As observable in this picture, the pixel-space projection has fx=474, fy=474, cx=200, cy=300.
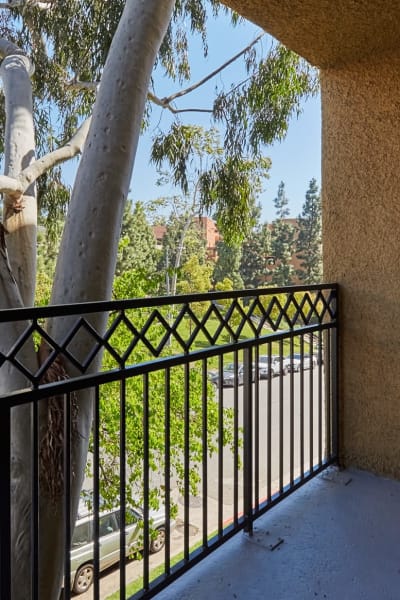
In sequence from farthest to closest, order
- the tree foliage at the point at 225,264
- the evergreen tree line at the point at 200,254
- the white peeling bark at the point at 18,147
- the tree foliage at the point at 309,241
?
the tree foliage at the point at 309,241 → the tree foliage at the point at 225,264 → the evergreen tree line at the point at 200,254 → the white peeling bark at the point at 18,147

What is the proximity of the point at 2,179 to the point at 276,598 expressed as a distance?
337 cm

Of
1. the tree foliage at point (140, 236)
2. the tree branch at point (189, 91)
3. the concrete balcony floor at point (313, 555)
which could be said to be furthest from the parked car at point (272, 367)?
the tree foliage at point (140, 236)

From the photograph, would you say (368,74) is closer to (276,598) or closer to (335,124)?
(335,124)

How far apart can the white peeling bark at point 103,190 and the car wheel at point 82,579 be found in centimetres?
397

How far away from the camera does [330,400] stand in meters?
2.22

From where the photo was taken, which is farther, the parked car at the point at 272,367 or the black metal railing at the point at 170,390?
the parked car at the point at 272,367

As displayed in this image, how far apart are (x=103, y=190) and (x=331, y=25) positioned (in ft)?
3.88

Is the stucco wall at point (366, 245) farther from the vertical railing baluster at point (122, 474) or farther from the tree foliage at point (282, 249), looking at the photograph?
the tree foliage at point (282, 249)

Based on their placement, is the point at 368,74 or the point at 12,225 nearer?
the point at 368,74

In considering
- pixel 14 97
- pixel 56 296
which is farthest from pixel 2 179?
pixel 56 296

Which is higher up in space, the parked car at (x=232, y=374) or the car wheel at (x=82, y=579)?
the parked car at (x=232, y=374)

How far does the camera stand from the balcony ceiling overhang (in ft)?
5.84

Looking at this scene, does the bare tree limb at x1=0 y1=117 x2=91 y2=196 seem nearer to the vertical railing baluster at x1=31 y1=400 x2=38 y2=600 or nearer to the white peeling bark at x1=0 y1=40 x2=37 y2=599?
the white peeling bark at x1=0 y1=40 x2=37 y2=599

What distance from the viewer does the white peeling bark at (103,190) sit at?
2199 mm
